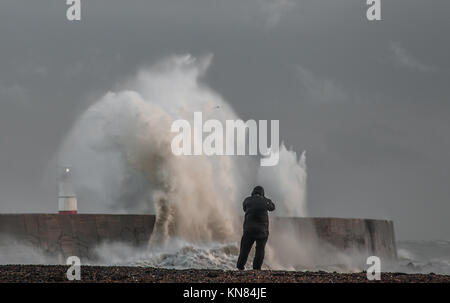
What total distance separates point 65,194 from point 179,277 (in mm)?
8938

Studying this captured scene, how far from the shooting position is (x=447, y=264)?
2692 cm

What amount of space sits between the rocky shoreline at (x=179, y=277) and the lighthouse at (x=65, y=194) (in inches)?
287

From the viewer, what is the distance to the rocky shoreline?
10258 mm

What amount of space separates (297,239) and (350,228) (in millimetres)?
1494

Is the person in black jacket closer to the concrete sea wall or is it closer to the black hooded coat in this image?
the black hooded coat

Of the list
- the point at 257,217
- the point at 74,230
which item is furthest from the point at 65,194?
the point at 257,217

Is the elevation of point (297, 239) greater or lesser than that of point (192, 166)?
lesser

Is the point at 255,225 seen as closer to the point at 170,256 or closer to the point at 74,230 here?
the point at 170,256

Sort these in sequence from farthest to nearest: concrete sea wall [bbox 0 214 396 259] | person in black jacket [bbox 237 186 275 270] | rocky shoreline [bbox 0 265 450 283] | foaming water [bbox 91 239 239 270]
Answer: concrete sea wall [bbox 0 214 396 259] < foaming water [bbox 91 239 239 270] < person in black jacket [bbox 237 186 275 270] < rocky shoreline [bbox 0 265 450 283]

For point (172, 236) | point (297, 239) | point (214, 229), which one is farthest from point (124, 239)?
point (297, 239)

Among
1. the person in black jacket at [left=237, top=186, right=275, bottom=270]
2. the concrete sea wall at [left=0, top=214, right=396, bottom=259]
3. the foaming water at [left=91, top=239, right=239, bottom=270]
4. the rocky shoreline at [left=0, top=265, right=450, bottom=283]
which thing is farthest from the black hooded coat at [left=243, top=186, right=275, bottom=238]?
A: the concrete sea wall at [left=0, top=214, right=396, bottom=259]

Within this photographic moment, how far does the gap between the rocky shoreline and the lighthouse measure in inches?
287
